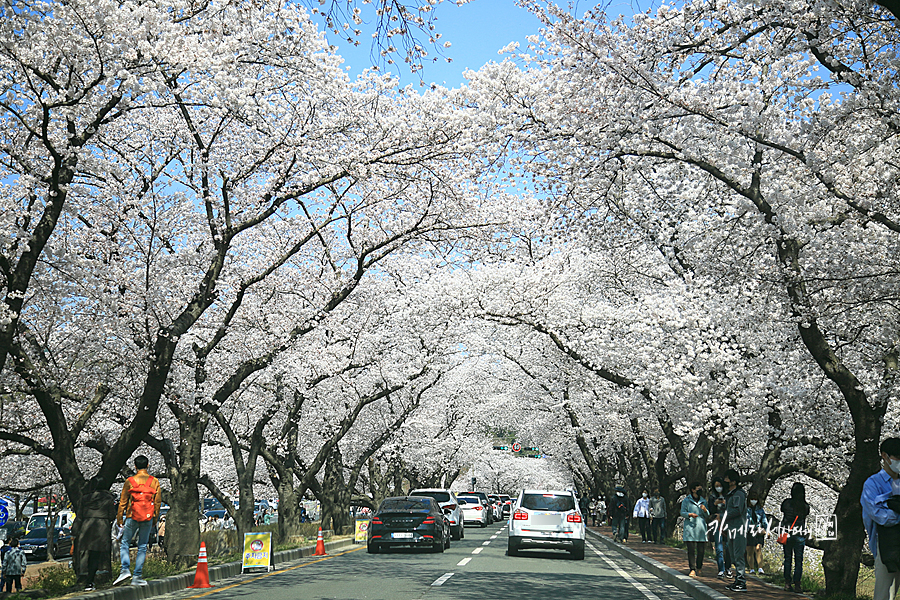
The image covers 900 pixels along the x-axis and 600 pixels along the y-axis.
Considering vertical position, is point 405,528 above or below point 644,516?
above

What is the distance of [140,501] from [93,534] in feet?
2.57

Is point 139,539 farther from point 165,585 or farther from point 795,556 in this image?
point 795,556

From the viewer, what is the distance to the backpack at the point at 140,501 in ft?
38.5

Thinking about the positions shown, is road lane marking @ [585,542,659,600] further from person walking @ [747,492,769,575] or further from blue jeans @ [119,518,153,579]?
blue jeans @ [119,518,153,579]

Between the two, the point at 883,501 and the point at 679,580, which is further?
the point at 679,580

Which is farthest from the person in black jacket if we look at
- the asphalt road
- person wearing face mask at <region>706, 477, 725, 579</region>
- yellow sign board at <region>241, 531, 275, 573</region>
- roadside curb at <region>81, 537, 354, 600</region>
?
roadside curb at <region>81, 537, 354, 600</region>

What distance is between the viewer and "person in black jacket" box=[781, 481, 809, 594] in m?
12.6

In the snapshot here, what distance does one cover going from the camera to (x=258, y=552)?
15.9 metres

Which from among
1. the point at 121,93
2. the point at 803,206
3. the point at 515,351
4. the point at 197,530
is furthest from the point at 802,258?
the point at 515,351

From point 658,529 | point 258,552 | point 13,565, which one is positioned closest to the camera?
point 258,552

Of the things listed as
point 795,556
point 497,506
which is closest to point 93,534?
point 795,556

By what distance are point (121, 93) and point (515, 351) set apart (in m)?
31.6

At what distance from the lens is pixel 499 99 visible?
45.9 ft

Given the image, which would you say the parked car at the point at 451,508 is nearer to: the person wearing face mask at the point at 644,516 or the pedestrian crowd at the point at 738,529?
the person wearing face mask at the point at 644,516
